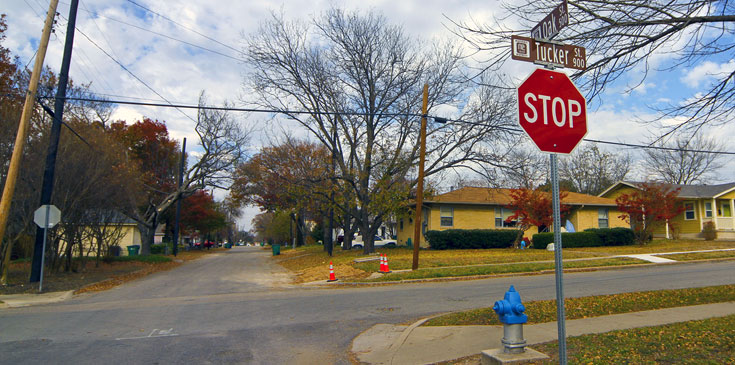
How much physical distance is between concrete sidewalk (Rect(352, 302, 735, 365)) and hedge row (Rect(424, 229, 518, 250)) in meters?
20.6

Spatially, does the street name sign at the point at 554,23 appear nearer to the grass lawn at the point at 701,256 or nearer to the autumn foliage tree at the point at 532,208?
the grass lawn at the point at 701,256

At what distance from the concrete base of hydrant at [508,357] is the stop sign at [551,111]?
2708 mm

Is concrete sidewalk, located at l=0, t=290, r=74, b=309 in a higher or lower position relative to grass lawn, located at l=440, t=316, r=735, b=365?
lower

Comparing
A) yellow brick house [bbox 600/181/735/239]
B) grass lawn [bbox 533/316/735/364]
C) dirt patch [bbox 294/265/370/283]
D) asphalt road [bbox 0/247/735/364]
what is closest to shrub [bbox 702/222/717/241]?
yellow brick house [bbox 600/181/735/239]

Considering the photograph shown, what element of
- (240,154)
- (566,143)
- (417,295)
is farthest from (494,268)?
(240,154)

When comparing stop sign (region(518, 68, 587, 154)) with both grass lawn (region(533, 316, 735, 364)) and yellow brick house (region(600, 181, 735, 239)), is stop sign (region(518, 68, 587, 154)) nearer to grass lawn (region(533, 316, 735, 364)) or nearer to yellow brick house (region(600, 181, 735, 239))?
grass lawn (region(533, 316, 735, 364))

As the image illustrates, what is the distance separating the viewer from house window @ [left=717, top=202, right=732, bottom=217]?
3562 centimetres

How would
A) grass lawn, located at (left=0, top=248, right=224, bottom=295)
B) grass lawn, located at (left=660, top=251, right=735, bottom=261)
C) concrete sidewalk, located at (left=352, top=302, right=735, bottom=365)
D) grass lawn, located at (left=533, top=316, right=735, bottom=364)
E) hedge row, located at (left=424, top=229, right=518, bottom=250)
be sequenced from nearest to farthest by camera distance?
grass lawn, located at (left=533, top=316, right=735, bottom=364)
concrete sidewalk, located at (left=352, top=302, right=735, bottom=365)
grass lawn, located at (left=0, top=248, right=224, bottom=295)
grass lawn, located at (left=660, top=251, right=735, bottom=261)
hedge row, located at (left=424, top=229, right=518, bottom=250)

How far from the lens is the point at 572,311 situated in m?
8.87

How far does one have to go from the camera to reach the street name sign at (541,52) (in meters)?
4.34

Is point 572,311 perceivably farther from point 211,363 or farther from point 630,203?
point 630,203

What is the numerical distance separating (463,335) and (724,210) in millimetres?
37885

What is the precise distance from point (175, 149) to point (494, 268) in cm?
4327

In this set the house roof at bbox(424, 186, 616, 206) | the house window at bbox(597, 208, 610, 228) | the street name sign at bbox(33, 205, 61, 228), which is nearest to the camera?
the street name sign at bbox(33, 205, 61, 228)
